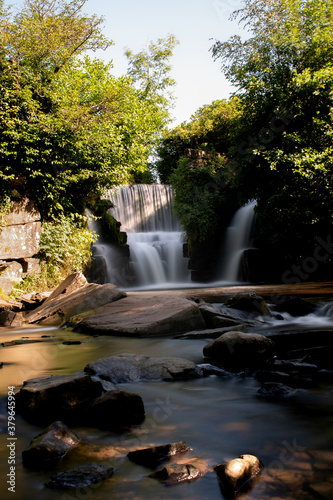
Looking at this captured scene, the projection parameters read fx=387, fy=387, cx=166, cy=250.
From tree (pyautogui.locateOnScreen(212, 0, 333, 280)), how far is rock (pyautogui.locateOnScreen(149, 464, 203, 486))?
1239 centimetres

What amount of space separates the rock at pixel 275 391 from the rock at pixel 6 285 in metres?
9.76

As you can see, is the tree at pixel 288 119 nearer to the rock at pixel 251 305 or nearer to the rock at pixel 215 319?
the rock at pixel 251 305

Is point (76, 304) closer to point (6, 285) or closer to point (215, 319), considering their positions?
point (215, 319)

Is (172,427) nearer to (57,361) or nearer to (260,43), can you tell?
(57,361)

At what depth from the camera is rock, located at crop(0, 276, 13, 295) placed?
11.5 metres

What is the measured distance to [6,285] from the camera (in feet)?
38.2

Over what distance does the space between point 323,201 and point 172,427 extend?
12187mm

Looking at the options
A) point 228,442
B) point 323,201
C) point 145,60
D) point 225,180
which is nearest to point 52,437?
point 228,442

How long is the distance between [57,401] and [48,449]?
0.78 m

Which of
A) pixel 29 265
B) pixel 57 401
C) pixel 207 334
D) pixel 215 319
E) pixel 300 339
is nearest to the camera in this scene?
pixel 57 401

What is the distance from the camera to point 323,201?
13367 mm

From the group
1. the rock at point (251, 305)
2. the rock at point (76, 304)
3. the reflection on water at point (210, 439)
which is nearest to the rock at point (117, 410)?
the reflection on water at point (210, 439)

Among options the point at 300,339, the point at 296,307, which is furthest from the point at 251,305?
the point at 300,339

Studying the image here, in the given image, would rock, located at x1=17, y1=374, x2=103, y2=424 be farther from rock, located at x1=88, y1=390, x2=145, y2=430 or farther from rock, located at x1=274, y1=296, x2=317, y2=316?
rock, located at x1=274, y1=296, x2=317, y2=316
